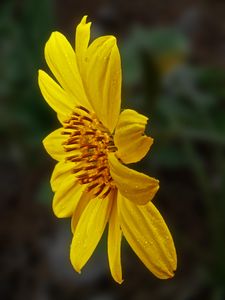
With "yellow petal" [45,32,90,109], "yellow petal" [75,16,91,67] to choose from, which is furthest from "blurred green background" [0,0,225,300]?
"yellow petal" [75,16,91,67]

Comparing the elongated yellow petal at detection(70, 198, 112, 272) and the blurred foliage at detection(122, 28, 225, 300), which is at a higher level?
the elongated yellow petal at detection(70, 198, 112, 272)

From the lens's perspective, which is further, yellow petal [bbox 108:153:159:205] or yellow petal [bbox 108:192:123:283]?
yellow petal [bbox 108:192:123:283]

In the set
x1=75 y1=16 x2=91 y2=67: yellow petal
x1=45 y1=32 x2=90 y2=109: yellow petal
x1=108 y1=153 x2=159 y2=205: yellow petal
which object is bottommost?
x1=108 y1=153 x2=159 y2=205: yellow petal

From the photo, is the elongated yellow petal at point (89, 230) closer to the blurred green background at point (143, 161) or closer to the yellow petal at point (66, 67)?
the yellow petal at point (66, 67)

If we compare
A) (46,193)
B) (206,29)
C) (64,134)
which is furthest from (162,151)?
(64,134)

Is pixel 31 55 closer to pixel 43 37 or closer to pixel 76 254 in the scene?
pixel 43 37

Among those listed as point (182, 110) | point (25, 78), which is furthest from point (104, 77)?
point (25, 78)

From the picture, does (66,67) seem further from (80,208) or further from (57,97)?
(80,208)

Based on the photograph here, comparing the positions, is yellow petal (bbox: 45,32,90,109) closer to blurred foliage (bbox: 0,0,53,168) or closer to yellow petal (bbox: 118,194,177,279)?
yellow petal (bbox: 118,194,177,279)

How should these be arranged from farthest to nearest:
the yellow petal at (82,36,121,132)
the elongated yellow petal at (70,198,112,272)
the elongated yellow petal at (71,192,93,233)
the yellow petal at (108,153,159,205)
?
the elongated yellow petal at (71,192,93,233) → the elongated yellow petal at (70,198,112,272) → the yellow petal at (82,36,121,132) → the yellow petal at (108,153,159,205)
